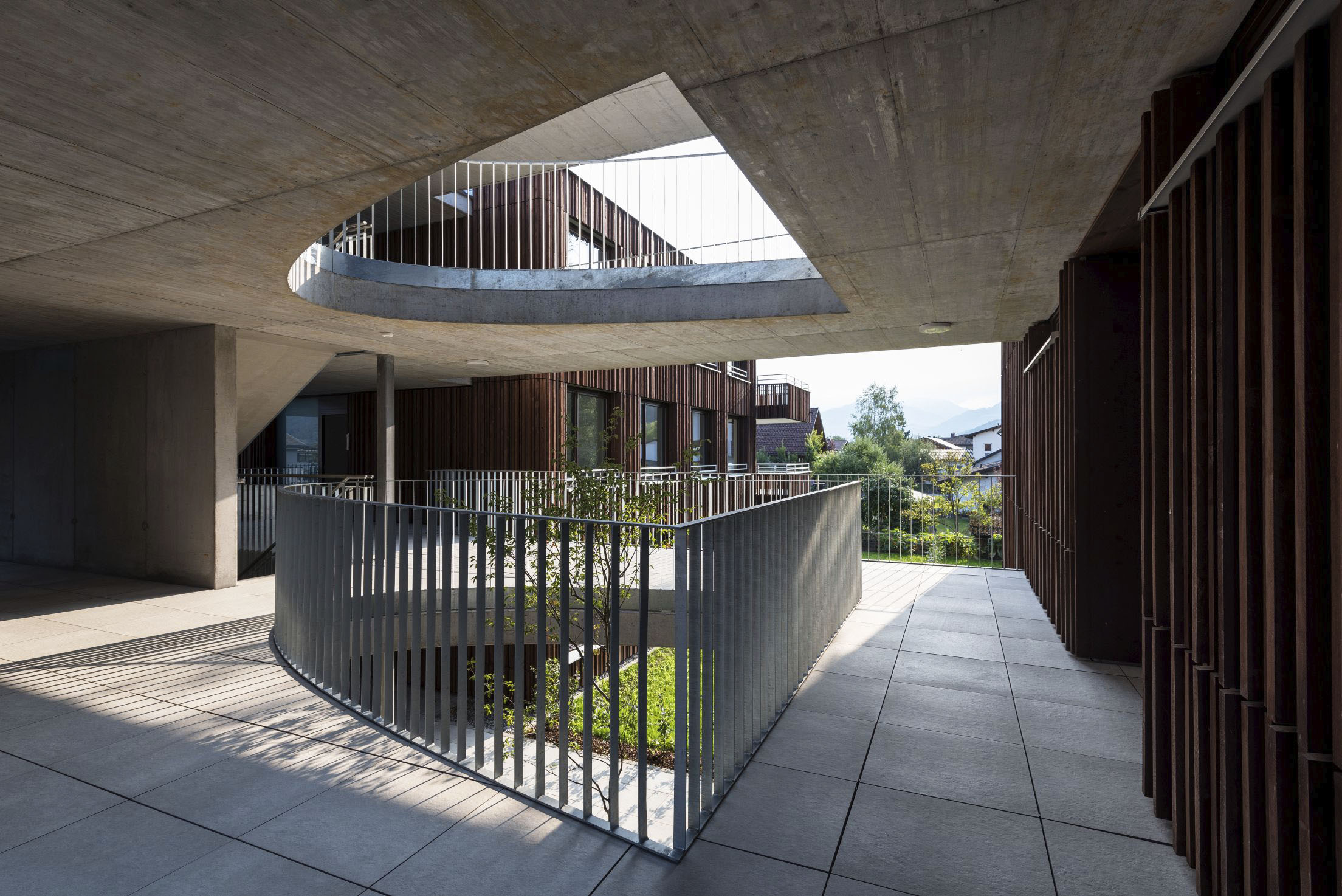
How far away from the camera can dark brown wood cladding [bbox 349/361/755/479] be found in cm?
1443

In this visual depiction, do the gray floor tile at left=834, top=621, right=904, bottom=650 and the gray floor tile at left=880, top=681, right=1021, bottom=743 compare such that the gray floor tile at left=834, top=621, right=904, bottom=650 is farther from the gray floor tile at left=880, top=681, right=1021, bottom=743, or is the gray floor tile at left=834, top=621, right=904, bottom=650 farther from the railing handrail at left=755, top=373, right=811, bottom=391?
the railing handrail at left=755, top=373, right=811, bottom=391

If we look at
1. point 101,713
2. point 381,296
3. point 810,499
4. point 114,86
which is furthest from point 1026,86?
point 381,296

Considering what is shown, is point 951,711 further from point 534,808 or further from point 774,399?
point 774,399

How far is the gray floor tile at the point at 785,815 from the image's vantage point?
2.57 m

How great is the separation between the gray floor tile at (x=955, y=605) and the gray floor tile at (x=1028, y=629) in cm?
28

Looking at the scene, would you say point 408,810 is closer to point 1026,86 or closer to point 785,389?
point 1026,86

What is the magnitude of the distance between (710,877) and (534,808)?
0.86 m

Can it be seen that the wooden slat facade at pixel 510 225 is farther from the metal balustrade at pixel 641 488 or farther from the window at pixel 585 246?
the metal balustrade at pixel 641 488

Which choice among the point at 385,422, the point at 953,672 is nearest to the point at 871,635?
the point at 953,672

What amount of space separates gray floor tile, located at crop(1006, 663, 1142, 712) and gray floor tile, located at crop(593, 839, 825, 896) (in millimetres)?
2521

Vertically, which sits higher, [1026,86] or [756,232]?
[756,232]

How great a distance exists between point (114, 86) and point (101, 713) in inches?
131

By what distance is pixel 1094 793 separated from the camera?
3004mm

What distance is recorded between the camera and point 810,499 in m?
4.81
